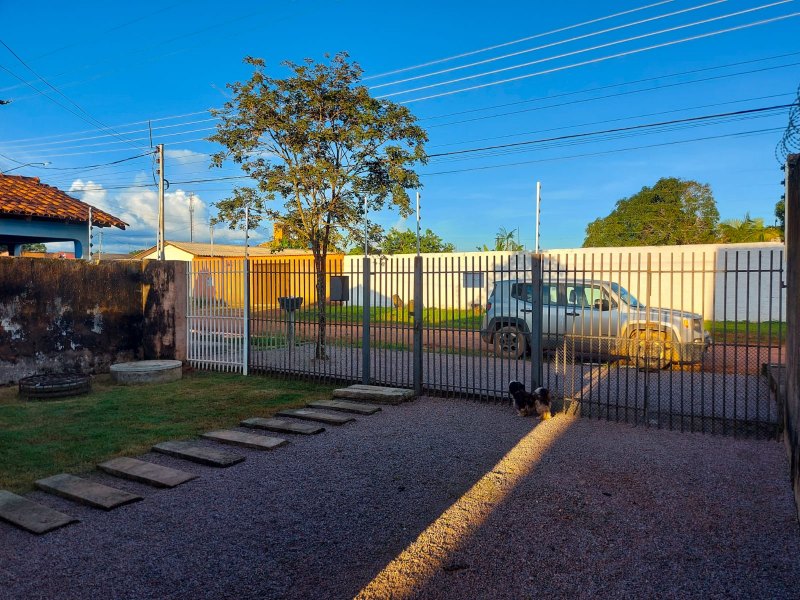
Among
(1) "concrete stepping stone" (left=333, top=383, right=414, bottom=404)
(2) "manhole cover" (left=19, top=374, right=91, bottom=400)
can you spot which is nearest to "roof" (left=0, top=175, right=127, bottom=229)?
(2) "manhole cover" (left=19, top=374, right=91, bottom=400)

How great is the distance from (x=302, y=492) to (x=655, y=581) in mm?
2742

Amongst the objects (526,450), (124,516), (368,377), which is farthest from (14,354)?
(526,450)

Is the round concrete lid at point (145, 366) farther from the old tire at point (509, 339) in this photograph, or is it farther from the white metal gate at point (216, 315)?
the old tire at point (509, 339)

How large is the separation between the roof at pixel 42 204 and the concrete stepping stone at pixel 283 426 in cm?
898

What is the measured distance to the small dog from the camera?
282 inches

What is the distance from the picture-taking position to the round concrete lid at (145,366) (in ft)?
33.2

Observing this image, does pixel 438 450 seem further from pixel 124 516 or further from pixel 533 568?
pixel 124 516

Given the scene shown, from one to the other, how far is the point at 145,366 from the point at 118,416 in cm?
301

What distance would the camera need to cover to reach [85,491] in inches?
187

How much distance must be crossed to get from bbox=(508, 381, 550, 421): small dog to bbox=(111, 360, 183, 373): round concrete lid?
6521 mm

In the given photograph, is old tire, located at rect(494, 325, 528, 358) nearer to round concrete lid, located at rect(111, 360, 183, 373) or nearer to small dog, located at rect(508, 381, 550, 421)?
small dog, located at rect(508, 381, 550, 421)

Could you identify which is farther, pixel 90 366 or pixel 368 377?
pixel 90 366

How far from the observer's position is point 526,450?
5.90 m

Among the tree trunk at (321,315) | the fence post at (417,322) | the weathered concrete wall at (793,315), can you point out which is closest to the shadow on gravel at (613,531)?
the weathered concrete wall at (793,315)
